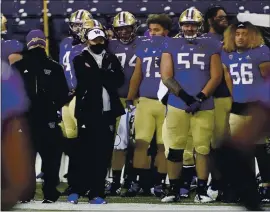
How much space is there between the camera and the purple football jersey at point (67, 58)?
22.3 ft

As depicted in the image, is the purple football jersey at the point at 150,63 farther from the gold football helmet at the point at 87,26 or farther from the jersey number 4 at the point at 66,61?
Answer: the jersey number 4 at the point at 66,61

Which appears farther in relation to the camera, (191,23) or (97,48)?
(191,23)

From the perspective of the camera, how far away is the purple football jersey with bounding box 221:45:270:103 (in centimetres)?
639

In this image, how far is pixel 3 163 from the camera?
6281 millimetres

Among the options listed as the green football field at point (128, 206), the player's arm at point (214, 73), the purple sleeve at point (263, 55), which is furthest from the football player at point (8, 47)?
the purple sleeve at point (263, 55)

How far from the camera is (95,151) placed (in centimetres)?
634

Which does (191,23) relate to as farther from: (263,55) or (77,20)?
(77,20)

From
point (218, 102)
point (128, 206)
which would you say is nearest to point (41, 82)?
point (128, 206)

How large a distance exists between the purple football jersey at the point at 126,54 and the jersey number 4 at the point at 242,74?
0.77 m

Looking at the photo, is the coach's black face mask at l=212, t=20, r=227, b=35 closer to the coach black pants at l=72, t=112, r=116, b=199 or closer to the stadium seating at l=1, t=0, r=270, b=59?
the stadium seating at l=1, t=0, r=270, b=59

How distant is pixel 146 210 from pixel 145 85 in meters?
1.21

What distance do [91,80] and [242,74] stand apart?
3.60 ft

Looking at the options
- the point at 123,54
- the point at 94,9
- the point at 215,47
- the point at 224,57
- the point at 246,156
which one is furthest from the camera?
the point at 94,9

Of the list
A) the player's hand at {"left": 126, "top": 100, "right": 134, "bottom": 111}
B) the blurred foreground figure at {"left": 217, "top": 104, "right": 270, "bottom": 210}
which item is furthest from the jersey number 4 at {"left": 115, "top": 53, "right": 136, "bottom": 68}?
the blurred foreground figure at {"left": 217, "top": 104, "right": 270, "bottom": 210}
